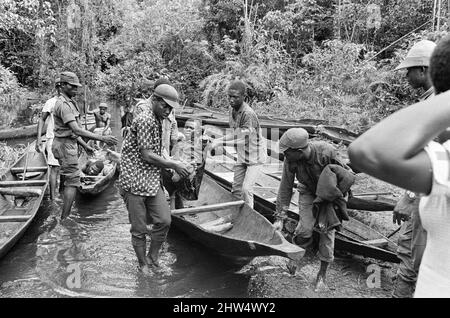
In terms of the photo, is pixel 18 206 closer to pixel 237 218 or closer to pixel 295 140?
pixel 237 218

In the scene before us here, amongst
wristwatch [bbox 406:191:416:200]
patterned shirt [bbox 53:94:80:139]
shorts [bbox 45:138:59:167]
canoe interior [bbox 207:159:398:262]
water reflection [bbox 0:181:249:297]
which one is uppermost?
patterned shirt [bbox 53:94:80:139]

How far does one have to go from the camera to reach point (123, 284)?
4.82 meters

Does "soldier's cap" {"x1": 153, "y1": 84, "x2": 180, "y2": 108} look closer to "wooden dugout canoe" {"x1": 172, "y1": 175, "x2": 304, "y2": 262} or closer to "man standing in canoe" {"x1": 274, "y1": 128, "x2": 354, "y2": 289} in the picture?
"man standing in canoe" {"x1": 274, "y1": 128, "x2": 354, "y2": 289}

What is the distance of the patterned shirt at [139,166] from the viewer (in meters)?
4.14

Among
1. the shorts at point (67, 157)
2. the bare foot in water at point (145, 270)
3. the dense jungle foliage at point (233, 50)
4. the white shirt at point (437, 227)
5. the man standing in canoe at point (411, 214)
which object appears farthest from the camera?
the dense jungle foliage at point (233, 50)

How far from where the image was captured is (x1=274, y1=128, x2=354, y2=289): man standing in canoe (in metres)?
4.04

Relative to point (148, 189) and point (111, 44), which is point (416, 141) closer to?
point (148, 189)

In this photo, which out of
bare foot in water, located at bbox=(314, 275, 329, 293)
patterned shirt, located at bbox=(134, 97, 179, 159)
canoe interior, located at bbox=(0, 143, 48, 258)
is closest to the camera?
bare foot in water, located at bbox=(314, 275, 329, 293)

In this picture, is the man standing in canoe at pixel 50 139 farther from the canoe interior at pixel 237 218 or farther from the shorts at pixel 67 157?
the canoe interior at pixel 237 218

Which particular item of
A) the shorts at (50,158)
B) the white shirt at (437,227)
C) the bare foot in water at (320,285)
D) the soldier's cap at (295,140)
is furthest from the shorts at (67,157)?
the white shirt at (437,227)

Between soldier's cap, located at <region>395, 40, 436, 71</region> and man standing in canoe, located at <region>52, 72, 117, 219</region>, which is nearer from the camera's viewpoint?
soldier's cap, located at <region>395, 40, 436, 71</region>

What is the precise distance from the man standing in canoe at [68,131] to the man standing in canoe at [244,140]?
74.3 inches

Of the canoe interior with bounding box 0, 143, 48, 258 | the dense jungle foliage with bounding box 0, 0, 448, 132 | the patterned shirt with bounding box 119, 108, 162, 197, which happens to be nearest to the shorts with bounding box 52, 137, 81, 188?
the canoe interior with bounding box 0, 143, 48, 258
